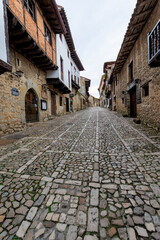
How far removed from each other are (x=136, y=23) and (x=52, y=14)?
5.58m

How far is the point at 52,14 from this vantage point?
24.5ft

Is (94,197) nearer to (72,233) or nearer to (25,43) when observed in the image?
(72,233)

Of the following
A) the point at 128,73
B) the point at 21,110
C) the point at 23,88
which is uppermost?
the point at 128,73

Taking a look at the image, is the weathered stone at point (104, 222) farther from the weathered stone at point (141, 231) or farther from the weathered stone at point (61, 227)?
the weathered stone at point (61, 227)

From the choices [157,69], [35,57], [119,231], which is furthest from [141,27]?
[119,231]

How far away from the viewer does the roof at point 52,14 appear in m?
6.61

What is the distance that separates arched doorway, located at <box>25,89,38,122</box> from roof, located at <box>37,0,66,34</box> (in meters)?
5.25

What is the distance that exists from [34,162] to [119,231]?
2080 millimetres

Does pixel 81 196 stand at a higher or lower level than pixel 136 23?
lower

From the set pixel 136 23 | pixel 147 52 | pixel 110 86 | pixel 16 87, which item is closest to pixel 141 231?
pixel 16 87

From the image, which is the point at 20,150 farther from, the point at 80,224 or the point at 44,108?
the point at 44,108

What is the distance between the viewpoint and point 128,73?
30.0ft

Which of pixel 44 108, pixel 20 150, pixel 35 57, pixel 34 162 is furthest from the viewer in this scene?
pixel 44 108

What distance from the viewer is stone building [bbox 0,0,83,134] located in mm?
4352
